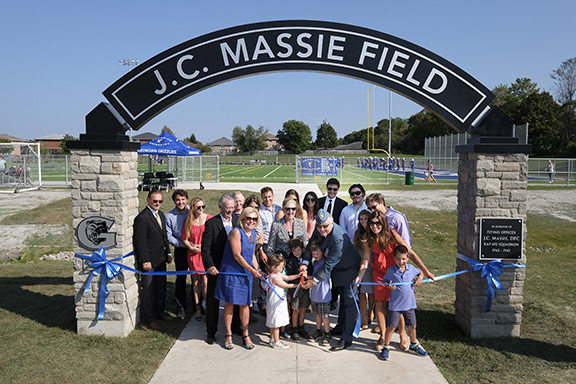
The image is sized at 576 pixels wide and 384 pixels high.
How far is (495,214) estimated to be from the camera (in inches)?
221

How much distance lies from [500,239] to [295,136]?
122 meters

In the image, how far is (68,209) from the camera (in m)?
15.7

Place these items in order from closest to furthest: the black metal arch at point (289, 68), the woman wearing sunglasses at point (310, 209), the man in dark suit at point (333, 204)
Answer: the black metal arch at point (289, 68)
the woman wearing sunglasses at point (310, 209)
the man in dark suit at point (333, 204)

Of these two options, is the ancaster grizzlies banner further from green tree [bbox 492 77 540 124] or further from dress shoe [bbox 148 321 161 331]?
green tree [bbox 492 77 540 124]

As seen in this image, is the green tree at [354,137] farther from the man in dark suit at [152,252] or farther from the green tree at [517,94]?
the man in dark suit at [152,252]

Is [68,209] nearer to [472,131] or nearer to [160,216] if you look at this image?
[160,216]

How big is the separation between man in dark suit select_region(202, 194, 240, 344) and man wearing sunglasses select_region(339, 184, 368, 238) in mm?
1713

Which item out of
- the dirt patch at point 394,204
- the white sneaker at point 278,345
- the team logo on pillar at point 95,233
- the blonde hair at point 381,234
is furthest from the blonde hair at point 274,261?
the dirt patch at point 394,204

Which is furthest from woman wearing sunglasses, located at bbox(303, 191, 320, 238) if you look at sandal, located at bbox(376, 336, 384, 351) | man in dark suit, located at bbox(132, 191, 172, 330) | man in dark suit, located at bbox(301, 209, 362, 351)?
man in dark suit, located at bbox(132, 191, 172, 330)

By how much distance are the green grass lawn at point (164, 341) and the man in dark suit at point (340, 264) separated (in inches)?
42.0

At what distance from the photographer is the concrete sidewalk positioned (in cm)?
459

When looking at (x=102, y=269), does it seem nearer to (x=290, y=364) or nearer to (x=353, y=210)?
(x=290, y=364)

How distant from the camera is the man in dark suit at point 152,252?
5867 mm

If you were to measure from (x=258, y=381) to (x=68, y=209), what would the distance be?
535 inches
